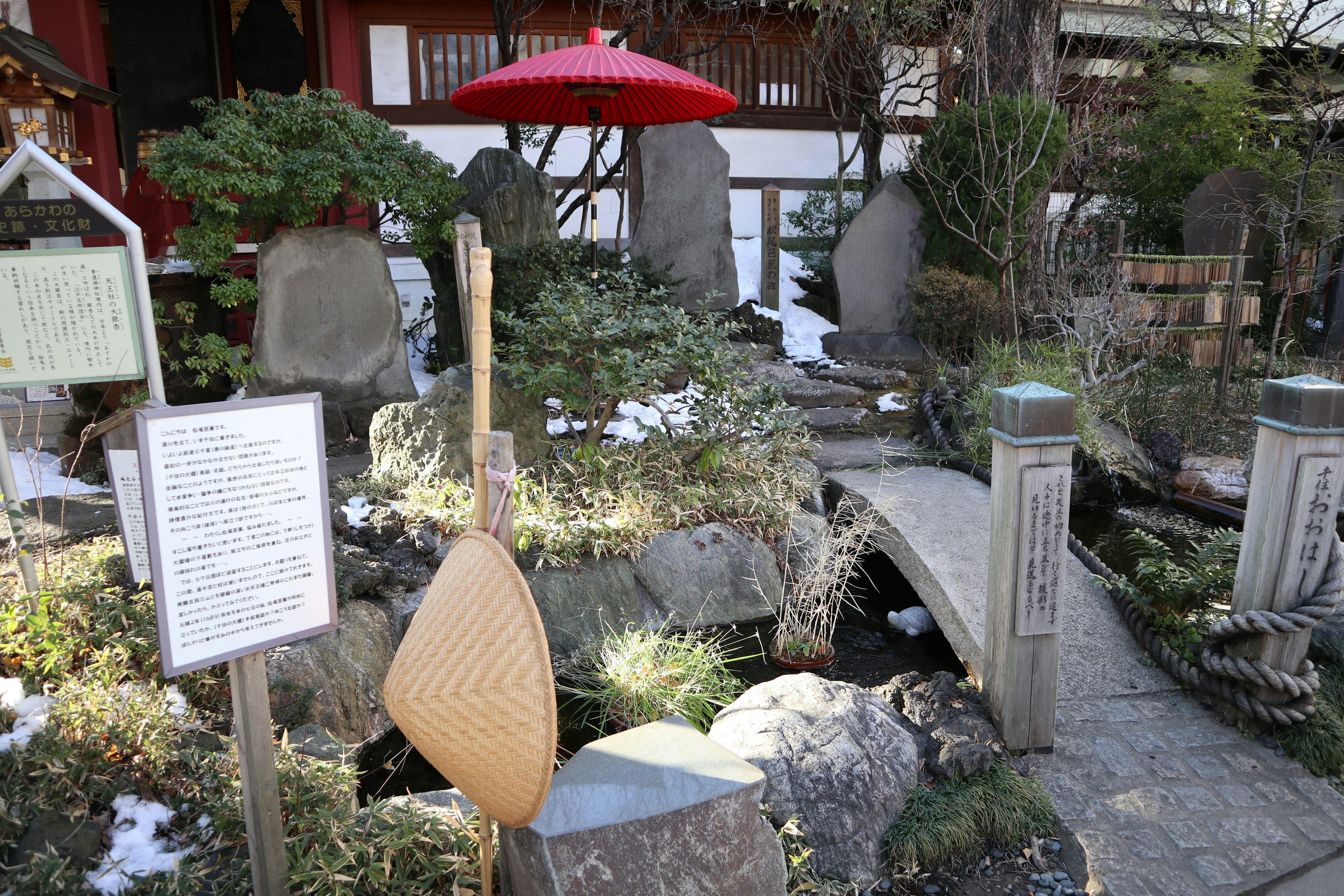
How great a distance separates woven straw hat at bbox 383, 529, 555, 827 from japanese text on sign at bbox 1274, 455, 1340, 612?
9.61ft

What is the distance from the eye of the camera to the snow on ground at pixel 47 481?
205 inches

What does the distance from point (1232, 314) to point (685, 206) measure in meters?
4.82

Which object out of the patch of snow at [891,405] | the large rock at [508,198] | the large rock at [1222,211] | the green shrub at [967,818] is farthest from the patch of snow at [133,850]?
the large rock at [1222,211]

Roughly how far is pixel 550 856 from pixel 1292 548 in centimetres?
294

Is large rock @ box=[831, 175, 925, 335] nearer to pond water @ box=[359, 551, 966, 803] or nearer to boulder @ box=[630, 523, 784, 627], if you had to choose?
pond water @ box=[359, 551, 966, 803]

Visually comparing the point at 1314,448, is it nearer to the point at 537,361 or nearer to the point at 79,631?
the point at 537,361

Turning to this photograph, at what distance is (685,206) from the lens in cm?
910

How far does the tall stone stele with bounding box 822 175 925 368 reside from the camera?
30.3ft

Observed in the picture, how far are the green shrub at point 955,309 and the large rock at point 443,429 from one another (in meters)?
4.43

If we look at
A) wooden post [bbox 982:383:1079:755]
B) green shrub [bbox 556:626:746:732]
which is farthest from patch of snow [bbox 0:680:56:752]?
wooden post [bbox 982:383:1079:755]

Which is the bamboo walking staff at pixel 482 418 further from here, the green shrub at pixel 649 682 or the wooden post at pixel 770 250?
the wooden post at pixel 770 250

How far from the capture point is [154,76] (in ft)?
31.1

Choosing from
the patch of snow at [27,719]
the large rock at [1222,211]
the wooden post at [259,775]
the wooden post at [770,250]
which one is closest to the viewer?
the wooden post at [259,775]

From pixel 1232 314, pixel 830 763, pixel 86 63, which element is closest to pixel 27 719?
pixel 830 763
